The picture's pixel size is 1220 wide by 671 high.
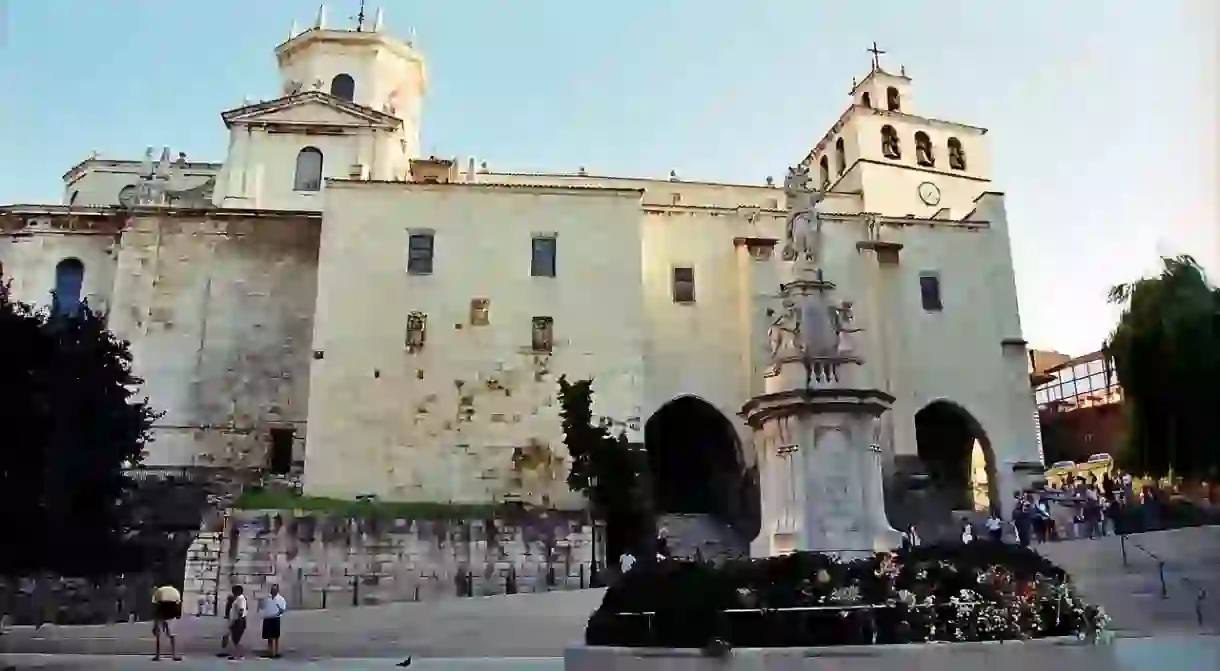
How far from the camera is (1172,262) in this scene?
76.1 ft

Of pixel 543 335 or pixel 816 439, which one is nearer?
pixel 816 439

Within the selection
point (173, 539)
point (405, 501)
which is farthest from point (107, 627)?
point (405, 501)

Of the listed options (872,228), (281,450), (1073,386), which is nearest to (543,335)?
(281,450)

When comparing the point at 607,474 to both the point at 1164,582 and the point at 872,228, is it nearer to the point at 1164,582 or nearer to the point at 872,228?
the point at 1164,582

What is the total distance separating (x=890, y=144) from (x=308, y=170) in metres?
26.9

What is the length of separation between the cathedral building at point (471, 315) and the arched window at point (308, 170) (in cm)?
6

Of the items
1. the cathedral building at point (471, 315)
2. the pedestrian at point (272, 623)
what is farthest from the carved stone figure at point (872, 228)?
the pedestrian at point (272, 623)

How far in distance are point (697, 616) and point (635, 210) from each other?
25.2 meters

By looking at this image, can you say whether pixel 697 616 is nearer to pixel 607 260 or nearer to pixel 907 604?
pixel 907 604

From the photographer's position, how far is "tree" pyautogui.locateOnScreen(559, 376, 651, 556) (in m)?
27.3

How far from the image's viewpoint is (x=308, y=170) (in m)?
38.7

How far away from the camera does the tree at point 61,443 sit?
627 inches

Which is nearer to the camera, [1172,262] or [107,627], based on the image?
[107,627]

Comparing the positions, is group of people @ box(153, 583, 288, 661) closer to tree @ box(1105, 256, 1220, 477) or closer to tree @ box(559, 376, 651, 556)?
tree @ box(559, 376, 651, 556)
